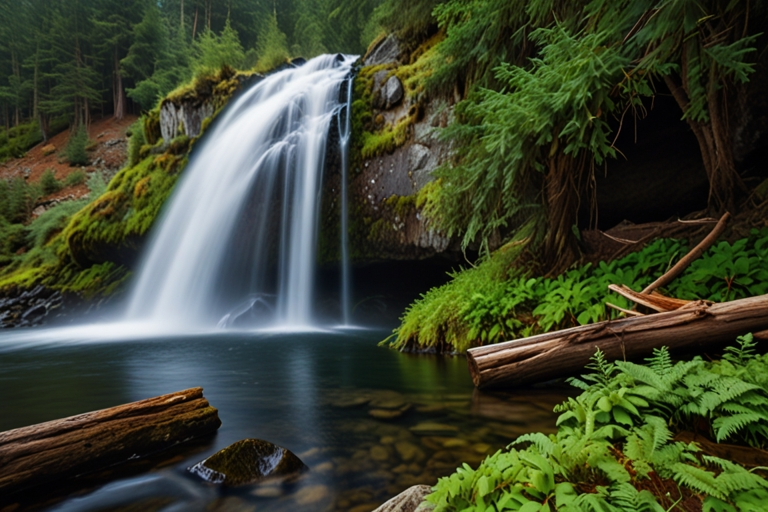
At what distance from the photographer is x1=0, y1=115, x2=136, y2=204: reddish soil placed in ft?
90.1

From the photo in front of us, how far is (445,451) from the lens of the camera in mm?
2668

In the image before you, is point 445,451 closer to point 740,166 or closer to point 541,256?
point 541,256

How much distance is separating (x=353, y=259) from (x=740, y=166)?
304 inches

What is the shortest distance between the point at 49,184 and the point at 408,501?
3202 cm

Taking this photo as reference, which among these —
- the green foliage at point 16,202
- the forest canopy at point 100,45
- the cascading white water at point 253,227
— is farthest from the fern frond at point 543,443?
the forest canopy at point 100,45

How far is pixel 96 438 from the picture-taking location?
237cm

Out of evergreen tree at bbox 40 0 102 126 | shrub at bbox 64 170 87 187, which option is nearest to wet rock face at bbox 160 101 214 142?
shrub at bbox 64 170 87 187

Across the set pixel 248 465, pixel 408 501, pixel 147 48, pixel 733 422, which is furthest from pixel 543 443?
pixel 147 48

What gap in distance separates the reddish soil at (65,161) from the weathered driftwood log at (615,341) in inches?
1149

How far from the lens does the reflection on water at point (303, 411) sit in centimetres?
219

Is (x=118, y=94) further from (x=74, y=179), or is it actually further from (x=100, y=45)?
(x=74, y=179)

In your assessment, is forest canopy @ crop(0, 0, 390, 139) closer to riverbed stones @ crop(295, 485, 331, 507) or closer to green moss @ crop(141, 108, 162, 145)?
green moss @ crop(141, 108, 162, 145)

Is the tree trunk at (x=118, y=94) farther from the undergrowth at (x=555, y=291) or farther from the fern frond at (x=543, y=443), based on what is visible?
the fern frond at (x=543, y=443)

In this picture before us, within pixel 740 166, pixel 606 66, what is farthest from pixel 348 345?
pixel 740 166
